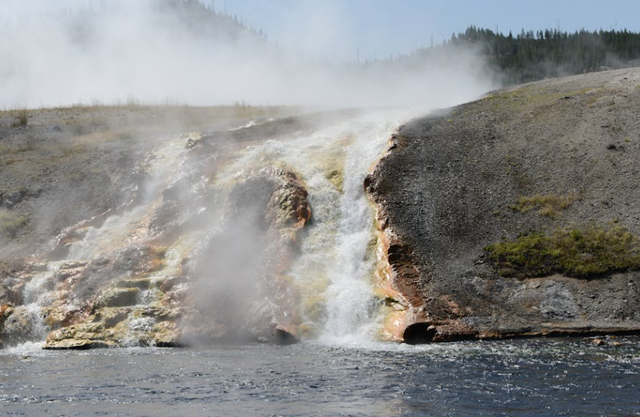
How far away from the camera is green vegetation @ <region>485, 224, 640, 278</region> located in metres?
32.9

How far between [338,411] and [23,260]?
29806mm

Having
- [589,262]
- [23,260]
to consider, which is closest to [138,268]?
[23,260]

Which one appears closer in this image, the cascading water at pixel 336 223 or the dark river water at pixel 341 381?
the dark river water at pixel 341 381

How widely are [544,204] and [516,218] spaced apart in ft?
6.59

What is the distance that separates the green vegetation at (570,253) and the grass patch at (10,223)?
30684 millimetres

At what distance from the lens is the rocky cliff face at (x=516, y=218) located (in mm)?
31312

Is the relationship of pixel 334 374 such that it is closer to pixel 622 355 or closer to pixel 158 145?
pixel 622 355

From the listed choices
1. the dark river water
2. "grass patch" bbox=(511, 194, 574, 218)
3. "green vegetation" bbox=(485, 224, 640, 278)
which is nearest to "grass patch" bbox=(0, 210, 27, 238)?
the dark river water

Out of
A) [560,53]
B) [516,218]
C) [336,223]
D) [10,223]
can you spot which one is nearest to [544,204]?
[516,218]

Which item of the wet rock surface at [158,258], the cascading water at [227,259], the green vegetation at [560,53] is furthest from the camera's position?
the green vegetation at [560,53]

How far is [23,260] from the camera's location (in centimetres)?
4169

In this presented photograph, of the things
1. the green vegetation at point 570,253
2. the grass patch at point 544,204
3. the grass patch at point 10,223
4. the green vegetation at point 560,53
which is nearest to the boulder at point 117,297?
the grass patch at point 10,223

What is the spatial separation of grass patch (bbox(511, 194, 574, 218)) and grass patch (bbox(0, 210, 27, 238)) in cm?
3189

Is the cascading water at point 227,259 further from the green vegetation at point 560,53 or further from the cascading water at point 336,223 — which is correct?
the green vegetation at point 560,53
